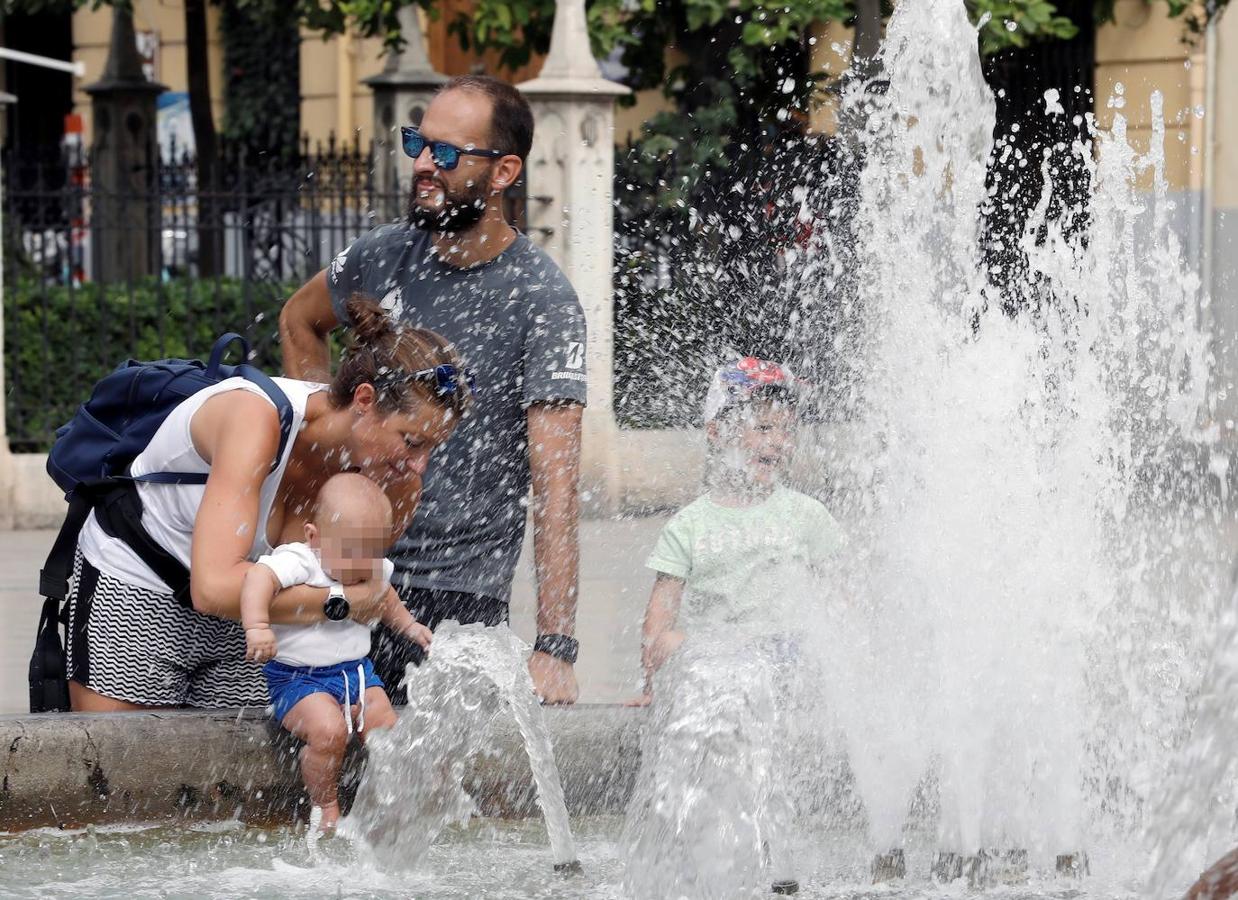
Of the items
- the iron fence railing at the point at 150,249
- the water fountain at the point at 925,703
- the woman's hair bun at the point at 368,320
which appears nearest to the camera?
the water fountain at the point at 925,703

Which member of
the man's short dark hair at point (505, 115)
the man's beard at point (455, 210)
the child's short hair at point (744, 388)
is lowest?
the child's short hair at point (744, 388)

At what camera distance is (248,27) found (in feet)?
72.2

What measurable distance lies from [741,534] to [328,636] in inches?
42.9

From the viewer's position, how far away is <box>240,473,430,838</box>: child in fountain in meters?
3.80

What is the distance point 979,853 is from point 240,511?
1.40 meters

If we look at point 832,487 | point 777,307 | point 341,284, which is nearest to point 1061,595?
point 832,487

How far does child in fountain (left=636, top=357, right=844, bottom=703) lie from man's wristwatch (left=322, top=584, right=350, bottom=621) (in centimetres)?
91

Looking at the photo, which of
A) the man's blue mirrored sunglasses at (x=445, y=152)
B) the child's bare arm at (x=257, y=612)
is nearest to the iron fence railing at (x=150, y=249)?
the man's blue mirrored sunglasses at (x=445, y=152)

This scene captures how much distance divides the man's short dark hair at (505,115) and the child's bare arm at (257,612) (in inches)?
38.1

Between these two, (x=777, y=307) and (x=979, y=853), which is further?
(x=777, y=307)

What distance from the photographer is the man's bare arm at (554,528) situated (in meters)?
4.04

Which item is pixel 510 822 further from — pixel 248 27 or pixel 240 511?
pixel 248 27

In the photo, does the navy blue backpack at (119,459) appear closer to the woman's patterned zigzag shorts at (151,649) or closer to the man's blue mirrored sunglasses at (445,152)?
the woman's patterned zigzag shorts at (151,649)

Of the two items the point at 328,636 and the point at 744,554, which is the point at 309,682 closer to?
the point at 328,636
